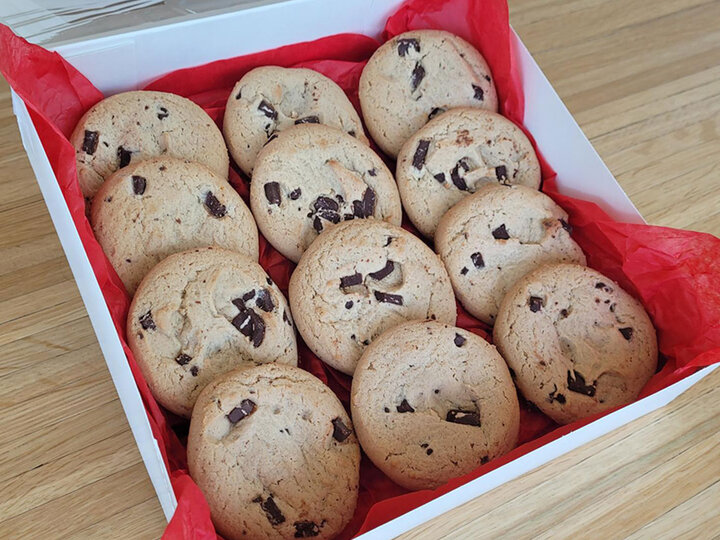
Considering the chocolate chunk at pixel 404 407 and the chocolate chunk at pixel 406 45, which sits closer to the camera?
the chocolate chunk at pixel 404 407

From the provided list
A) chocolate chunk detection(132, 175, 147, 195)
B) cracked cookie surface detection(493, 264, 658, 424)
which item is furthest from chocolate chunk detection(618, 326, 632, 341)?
chocolate chunk detection(132, 175, 147, 195)

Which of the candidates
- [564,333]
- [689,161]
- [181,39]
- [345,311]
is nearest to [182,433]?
[345,311]

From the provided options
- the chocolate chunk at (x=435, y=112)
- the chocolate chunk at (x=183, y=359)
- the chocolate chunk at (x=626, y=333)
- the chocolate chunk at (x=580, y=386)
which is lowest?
the chocolate chunk at (x=183, y=359)

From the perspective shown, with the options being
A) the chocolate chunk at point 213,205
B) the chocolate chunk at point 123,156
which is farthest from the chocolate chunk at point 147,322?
the chocolate chunk at point 123,156

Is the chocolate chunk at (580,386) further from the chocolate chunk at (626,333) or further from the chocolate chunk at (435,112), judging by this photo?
the chocolate chunk at (435,112)

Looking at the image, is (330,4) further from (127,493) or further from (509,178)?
(127,493)

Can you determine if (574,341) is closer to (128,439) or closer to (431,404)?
(431,404)
